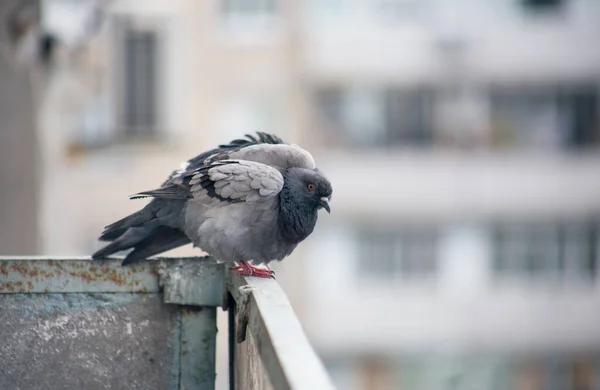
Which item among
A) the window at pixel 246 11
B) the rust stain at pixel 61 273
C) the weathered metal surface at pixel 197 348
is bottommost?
the weathered metal surface at pixel 197 348

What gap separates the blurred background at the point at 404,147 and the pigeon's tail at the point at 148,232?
13660mm

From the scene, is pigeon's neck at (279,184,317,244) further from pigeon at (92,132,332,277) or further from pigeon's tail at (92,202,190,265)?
pigeon's tail at (92,202,190,265)

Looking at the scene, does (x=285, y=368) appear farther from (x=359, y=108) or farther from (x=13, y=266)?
(x=359, y=108)

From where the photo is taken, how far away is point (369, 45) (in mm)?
18516

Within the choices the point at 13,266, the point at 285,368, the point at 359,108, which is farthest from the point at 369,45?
the point at 285,368

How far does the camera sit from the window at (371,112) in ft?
63.1

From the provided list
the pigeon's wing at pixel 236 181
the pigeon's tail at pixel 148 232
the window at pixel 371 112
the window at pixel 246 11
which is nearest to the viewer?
the pigeon's tail at pixel 148 232

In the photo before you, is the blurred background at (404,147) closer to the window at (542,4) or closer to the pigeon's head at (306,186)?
the window at (542,4)

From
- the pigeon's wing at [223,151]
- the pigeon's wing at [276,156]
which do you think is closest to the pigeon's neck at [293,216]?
the pigeon's wing at [276,156]

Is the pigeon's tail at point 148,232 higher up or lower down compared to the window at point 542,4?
lower down

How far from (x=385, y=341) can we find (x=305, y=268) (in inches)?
78.8

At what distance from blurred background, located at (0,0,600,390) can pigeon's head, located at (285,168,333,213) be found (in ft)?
44.9

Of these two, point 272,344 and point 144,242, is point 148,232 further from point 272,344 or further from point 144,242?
point 272,344

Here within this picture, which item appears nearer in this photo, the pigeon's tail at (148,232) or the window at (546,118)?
the pigeon's tail at (148,232)
